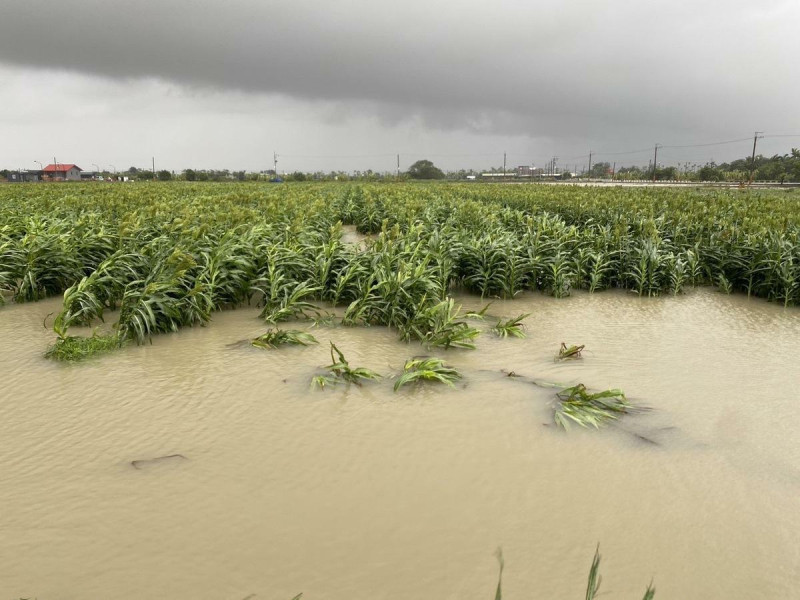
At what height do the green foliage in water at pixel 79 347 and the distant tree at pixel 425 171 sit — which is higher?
the distant tree at pixel 425 171

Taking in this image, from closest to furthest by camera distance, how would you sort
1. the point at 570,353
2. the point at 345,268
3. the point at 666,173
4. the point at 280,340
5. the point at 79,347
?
the point at 79,347 → the point at 570,353 → the point at 280,340 → the point at 345,268 → the point at 666,173

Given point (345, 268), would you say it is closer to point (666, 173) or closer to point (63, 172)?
point (666, 173)

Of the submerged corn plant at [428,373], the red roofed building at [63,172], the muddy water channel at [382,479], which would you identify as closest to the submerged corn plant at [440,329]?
the muddy water channel at [382,479]

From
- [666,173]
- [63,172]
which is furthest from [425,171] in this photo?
[63,172]

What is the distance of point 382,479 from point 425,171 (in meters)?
105

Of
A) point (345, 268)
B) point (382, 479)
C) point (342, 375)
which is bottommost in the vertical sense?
point (382, 479)

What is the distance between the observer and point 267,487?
9.27 feet

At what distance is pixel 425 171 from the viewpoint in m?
104

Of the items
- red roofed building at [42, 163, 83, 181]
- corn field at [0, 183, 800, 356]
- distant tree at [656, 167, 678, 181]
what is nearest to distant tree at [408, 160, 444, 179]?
distant tree at [656, 167, 678, 181]

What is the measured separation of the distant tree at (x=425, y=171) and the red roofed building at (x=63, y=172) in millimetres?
62262

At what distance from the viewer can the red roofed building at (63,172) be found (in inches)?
3575

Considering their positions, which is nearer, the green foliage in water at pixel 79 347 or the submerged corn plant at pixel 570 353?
the green foliage in water at pixel 79 347

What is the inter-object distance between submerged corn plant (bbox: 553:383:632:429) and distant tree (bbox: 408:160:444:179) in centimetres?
10080

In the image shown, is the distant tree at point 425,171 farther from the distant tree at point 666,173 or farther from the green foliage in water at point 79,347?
the green foliage in water at point 79,347
